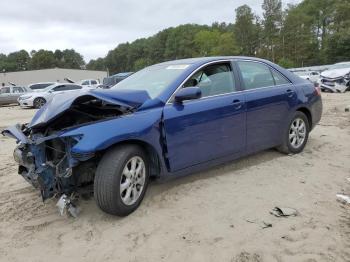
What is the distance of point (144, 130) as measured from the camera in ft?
13.0

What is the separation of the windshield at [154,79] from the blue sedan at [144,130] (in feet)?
0.05

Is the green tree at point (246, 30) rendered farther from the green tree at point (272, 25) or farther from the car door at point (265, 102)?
the car door at point (265, 102)

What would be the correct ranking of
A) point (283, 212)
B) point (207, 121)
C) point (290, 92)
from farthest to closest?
1. point (290, 92)
2. point (207, 121)
3. point (283, 212)

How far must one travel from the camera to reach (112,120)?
3.87m

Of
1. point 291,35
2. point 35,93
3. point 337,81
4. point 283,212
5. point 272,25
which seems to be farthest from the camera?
point 272,25

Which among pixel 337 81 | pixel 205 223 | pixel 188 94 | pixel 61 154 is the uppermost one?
pixel 188 94

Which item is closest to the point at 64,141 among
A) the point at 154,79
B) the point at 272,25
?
the point at 154,79

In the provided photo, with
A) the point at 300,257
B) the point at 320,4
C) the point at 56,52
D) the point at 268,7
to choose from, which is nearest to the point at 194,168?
the point at 300,257

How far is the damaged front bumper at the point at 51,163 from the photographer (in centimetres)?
373

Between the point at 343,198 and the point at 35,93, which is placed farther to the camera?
the point at 35,93

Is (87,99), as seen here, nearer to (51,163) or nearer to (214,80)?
(51,163)

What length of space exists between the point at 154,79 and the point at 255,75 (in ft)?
4.90

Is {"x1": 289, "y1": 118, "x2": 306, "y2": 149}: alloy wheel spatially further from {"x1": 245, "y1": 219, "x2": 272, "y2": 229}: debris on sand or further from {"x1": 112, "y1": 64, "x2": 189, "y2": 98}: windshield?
{"x1": 245, "y1": 219, "x2": 272, "y2": 229}: debris on sand

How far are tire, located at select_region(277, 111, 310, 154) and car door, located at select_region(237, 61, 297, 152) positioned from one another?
17 centimetres
